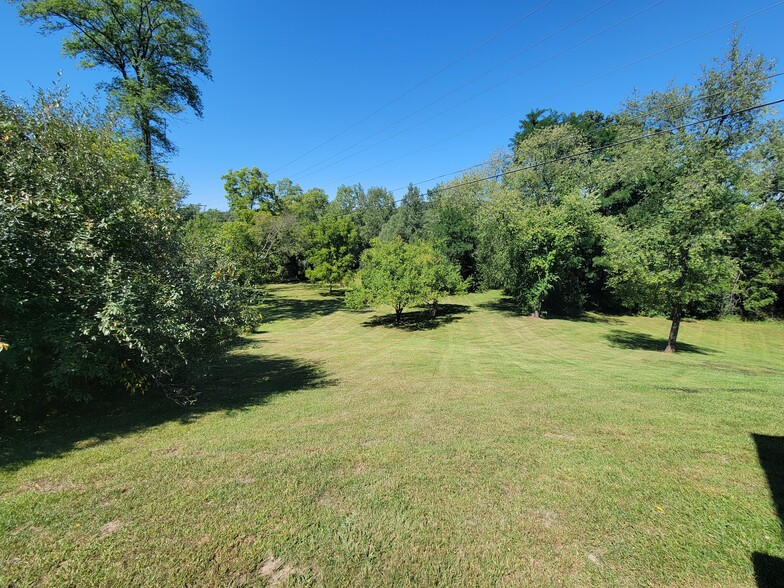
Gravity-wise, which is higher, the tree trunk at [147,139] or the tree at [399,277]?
the tree trunk at [147,139]

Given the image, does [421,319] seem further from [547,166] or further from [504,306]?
[547,166]

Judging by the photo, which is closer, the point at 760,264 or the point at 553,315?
the point at 760,264

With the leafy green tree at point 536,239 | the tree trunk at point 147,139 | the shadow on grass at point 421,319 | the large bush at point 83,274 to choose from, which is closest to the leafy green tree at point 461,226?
the leafy green tree at point 536,239

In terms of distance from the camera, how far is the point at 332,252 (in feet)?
98.1

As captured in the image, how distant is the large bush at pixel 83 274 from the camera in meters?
4.95

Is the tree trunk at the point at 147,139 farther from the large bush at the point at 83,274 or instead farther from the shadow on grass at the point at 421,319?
the shadow on grass at the point at 421,319

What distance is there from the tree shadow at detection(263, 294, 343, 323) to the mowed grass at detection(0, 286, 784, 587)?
689 inches

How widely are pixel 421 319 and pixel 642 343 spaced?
1217cm

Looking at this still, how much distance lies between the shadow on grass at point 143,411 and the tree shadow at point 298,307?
563 inches

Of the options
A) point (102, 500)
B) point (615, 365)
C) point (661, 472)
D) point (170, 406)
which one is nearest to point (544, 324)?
point (615, 365)

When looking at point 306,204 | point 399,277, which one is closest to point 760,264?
point 399,277

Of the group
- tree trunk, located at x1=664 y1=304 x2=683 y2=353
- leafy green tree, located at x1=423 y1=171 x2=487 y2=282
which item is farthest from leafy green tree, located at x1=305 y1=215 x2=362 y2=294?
tree trunk, located at x1=664 y1=304 x2=683 y2=353

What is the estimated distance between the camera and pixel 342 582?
8.07ft

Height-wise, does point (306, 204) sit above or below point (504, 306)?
above
